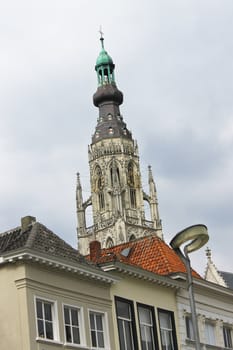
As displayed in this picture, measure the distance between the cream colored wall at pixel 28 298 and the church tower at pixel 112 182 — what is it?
10997 cm

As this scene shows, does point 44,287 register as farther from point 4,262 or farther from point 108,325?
point 108,325

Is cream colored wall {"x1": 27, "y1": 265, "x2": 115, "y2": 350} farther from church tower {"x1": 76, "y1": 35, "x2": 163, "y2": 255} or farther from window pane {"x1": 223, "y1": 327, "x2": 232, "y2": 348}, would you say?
church tower {"x1": 76, "y1": 35, "x2": 163, "y2": 255}

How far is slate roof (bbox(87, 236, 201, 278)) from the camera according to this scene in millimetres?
39331

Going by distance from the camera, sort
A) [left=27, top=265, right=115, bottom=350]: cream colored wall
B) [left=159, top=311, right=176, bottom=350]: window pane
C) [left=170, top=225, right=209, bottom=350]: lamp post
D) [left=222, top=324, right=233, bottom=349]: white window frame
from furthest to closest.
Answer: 1. [left=222, top=324, right=233, bottom=349]: white window frame
2. [left=159, top=311, right=176, bottom=350]: window pane
3. [left=27, top=265, right=115, bottom=350]: cream colored wall
4. [left=170, top=225, right=209, bottom=350]: lamp post

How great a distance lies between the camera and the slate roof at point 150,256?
1548 inches

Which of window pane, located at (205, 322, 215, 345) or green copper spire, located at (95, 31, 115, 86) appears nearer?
window pane, located at (205, 322, 215, 345)

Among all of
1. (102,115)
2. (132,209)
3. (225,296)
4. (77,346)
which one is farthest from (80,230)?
(77,346)

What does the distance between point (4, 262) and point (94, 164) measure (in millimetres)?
126870

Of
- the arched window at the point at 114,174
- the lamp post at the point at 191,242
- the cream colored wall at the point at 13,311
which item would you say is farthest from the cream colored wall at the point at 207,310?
the arched window at the point at 114,174

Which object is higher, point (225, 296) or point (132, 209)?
point (132, 209)

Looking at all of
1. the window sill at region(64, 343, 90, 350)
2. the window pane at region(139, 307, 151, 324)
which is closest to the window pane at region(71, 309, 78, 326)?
the window sill at region(64, 343, 90, 350)

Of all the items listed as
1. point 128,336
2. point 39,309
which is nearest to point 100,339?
point 128,336

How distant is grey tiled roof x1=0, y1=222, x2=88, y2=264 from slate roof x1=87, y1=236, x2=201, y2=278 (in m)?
4.52

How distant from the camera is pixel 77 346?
101ft
